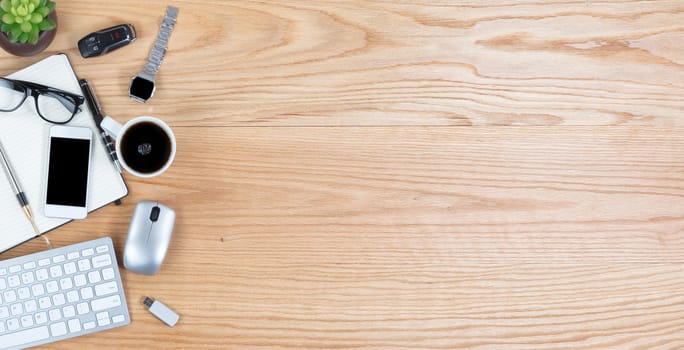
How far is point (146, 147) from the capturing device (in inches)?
31.8

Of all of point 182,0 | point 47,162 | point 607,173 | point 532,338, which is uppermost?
point 182,0

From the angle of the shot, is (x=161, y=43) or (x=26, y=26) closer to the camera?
(x=26, y=26)

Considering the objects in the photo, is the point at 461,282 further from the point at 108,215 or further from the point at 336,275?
the point at 108,215

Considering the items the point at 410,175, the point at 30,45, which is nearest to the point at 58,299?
the point at 30,45

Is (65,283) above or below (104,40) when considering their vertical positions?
below

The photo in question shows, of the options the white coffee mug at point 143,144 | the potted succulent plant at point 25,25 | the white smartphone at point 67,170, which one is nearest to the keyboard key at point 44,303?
the white smartphone at point 67,170

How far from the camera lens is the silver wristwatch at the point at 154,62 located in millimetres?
822

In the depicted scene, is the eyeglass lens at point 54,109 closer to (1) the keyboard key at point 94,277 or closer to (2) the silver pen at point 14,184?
(2) the silver pen at point 14,184

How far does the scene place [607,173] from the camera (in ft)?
2.92

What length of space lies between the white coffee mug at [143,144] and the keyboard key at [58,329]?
9.9 inches

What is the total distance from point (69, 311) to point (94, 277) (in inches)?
2.4

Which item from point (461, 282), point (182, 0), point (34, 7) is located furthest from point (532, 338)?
point (34, 7)

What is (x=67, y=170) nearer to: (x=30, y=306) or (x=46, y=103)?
(x=46, y=103)

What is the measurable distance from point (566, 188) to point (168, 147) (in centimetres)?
60
